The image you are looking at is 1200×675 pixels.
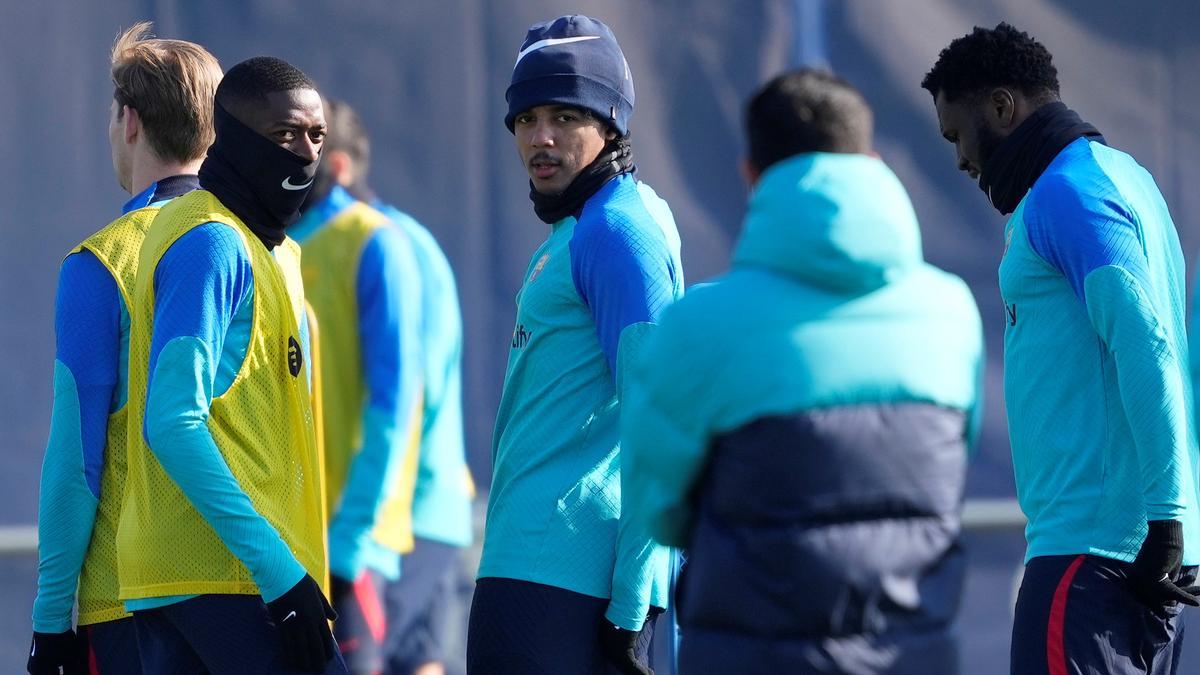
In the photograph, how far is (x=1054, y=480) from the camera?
3408mm

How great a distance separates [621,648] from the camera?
123 inches

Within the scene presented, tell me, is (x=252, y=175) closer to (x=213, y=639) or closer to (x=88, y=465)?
(x=88, y=465)

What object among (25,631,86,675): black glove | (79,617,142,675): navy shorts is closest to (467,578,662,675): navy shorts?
(79,617,142,675): navy shorts

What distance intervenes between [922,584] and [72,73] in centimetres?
419

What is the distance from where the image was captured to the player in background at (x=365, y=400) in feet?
17.0

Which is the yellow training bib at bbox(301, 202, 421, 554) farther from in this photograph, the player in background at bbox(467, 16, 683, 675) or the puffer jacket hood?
the puffer jacket hood

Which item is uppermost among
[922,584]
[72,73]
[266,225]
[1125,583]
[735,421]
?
[72,73]

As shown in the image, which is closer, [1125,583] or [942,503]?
[942,503]

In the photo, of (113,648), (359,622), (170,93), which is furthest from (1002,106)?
(359,622)

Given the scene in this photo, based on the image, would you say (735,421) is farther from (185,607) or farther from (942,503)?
(185,607)

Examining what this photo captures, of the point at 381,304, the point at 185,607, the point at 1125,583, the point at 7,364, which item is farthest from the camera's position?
the point at 7,364

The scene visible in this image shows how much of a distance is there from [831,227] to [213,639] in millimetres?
1345

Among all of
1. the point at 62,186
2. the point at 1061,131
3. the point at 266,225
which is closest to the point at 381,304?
the point at 62,186

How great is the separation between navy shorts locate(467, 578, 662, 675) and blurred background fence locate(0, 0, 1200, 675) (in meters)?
2.71
